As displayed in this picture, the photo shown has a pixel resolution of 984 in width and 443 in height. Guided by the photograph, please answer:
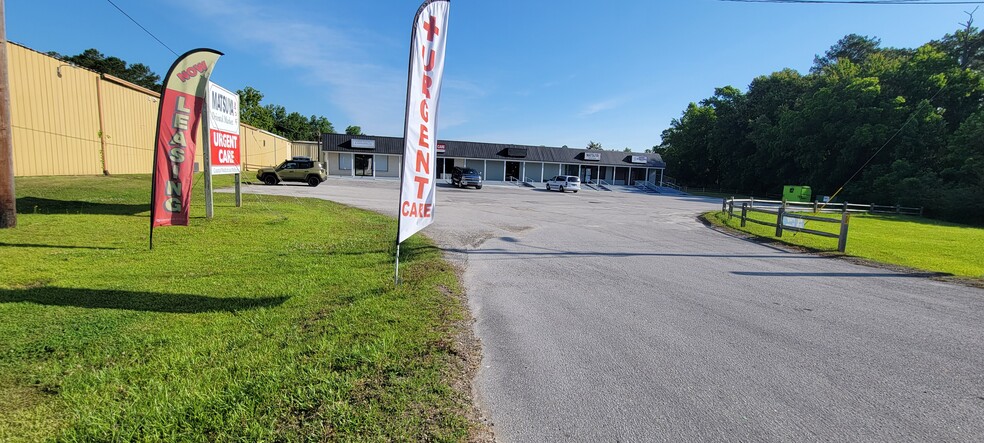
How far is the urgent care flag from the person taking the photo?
5078 mm

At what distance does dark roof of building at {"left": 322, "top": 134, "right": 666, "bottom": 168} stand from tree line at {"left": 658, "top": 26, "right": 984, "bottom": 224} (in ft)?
32.2

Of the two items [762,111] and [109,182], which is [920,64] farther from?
[109,182]

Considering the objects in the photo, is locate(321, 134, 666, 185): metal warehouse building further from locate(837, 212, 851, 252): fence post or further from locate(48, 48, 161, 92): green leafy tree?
locate(837, 212, 851, 252): fence post

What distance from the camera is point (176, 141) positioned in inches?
300

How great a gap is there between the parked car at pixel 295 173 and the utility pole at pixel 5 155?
57.7 feet

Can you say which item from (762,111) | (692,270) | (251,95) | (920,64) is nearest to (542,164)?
(762,111)

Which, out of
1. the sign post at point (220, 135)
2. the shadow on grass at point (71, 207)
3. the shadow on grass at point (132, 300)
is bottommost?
the shadow on grass at point (132, 300)

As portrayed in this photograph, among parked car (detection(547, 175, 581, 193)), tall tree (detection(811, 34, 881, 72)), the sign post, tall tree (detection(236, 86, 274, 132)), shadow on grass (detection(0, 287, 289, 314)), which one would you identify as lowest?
shadow on grass (detection(0, 287, 289, 314))

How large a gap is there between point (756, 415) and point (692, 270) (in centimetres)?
514

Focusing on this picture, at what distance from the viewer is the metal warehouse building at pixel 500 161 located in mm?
48281

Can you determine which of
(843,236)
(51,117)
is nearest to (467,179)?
(51,117)

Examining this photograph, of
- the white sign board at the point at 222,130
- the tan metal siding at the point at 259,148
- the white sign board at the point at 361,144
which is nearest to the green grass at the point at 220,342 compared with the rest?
the white sign board at the point at 222,130

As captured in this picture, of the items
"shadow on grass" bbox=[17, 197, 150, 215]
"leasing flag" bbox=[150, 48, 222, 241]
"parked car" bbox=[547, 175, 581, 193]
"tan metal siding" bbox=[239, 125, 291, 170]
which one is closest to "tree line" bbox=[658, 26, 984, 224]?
"parked car" bbox=[547, 175, 581, 193]

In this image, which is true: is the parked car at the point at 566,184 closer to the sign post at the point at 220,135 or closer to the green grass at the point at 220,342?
the sign post at the point at 220,135
